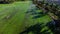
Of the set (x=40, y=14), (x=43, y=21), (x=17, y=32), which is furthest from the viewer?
(x=40, y=14)

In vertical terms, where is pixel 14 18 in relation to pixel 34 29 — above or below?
above

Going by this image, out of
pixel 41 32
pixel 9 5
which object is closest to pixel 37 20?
pixel 41 32

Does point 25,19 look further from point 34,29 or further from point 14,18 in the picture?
point 34,29

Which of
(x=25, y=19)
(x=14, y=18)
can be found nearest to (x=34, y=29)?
Answer: (x=25, y=19)

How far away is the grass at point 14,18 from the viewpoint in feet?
8.68

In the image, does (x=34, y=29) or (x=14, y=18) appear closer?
(x=34, y=29)

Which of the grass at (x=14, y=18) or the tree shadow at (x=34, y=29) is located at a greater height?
the grass at (x=14, y=18)

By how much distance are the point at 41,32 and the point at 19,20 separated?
542 mm

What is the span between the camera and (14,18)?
2.92m

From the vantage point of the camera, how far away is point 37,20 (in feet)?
9.22

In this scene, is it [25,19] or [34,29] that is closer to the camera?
[34,29]

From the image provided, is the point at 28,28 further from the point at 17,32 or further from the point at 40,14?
the point at 40,14

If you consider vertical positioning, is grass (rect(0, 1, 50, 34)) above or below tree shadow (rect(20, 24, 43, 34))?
above

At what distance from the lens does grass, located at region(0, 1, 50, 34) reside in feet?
8.68
